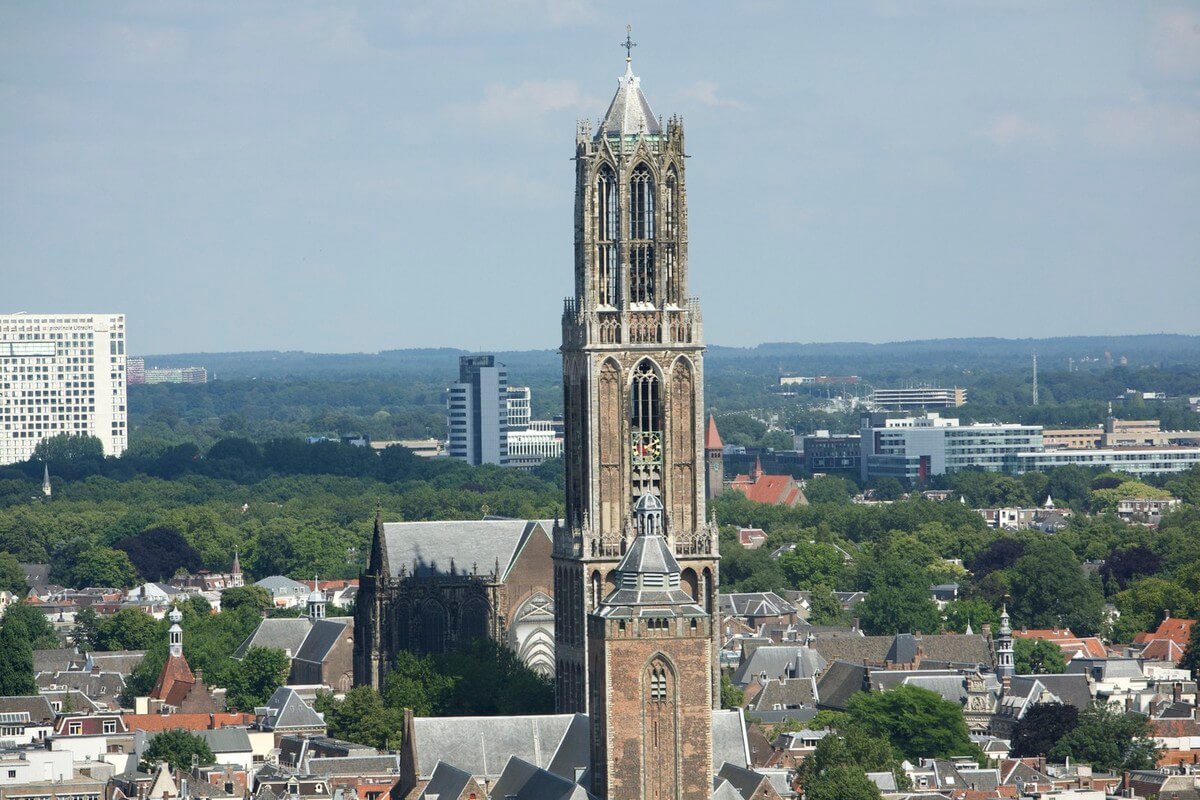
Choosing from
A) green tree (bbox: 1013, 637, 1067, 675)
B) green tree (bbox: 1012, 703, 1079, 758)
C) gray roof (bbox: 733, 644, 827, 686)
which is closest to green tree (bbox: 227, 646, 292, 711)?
gray roof (bbox: 733, 644, 827, 686)

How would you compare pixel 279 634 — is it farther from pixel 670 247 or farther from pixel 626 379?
pixel 670 247

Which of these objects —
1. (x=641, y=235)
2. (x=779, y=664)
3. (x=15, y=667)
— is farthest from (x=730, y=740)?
(x=15, y=667)

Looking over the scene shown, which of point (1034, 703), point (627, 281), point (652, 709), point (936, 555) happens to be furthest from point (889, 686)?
point (936, 555)

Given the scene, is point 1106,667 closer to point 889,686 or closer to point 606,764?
point 889,686

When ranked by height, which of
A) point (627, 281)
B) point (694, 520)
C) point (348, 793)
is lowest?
point (348, 793)

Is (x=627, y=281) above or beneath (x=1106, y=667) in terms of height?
above

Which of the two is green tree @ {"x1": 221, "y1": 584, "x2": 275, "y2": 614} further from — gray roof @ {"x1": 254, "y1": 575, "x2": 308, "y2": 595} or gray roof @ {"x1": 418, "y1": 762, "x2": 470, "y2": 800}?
gray roof @ {"x1": 418, "y1": 762, "x2": 470, "y2": 800}

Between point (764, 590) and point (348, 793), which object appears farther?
point (764, 590)
